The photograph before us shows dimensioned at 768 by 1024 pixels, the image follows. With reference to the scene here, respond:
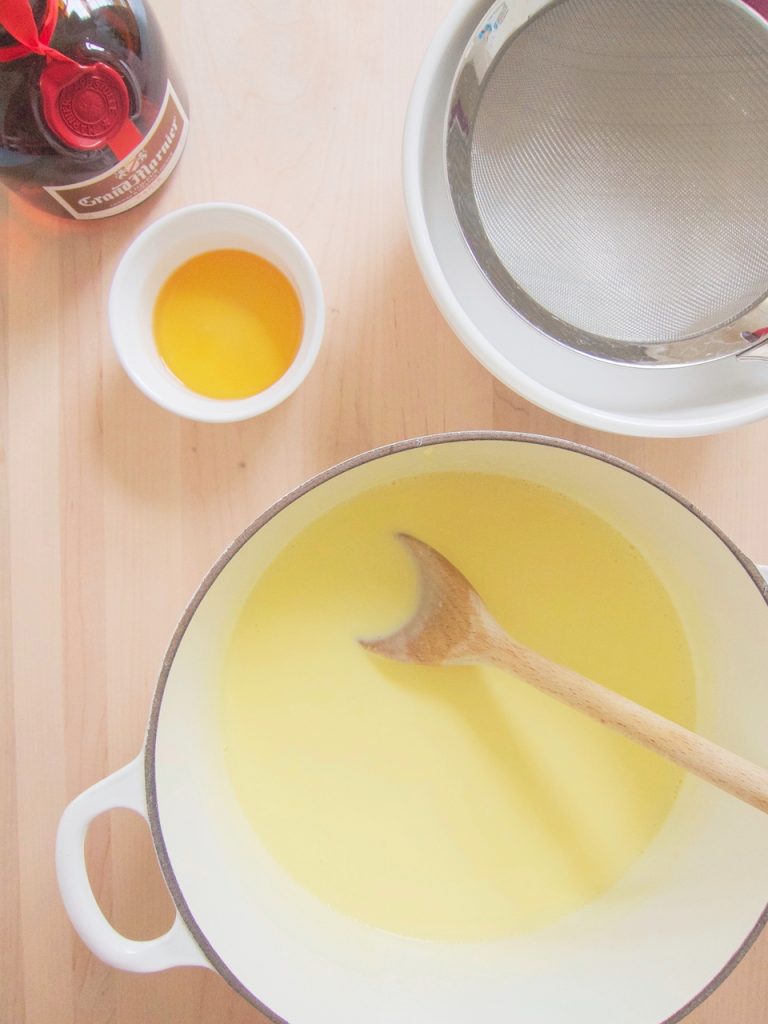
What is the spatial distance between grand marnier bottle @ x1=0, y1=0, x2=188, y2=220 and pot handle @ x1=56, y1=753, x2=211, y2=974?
0.43m

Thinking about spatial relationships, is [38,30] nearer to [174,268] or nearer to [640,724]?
[174,268]

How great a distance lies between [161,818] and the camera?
2.06 feet

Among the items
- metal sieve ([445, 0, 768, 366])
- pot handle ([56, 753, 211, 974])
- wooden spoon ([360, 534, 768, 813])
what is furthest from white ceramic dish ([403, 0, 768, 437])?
pot handle ([56, 753, 211, 974])

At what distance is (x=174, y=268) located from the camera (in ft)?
2.30

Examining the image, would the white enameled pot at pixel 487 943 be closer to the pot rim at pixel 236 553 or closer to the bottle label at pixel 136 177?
the pot rim at pixel 236 553

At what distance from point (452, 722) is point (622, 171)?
1.61 feet

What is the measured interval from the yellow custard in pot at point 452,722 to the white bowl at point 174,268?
0.45 ft

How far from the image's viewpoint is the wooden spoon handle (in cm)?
63

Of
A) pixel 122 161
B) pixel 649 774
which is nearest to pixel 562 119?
pixel 122 161

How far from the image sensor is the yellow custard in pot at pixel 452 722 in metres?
0.75

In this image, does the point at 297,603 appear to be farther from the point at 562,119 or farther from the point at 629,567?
the point at 562,119

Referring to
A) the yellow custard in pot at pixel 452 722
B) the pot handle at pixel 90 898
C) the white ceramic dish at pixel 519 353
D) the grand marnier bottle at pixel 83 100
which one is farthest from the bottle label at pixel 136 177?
the pot handle at pixel 90 898

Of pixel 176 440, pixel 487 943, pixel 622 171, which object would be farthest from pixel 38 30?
pixel 487 943

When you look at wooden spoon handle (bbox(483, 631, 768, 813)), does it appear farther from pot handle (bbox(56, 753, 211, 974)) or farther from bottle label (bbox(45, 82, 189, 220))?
bottle label (bbox(45, 82, 189, 220))
